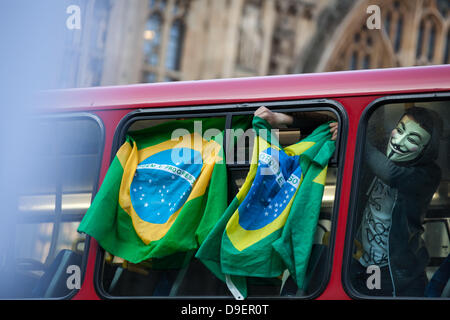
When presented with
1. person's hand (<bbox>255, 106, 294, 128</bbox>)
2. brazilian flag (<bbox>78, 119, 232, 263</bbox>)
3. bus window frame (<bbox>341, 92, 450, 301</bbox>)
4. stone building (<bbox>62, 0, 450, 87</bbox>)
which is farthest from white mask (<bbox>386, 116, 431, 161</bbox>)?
stone building (<bbox>62, 0, 450, 87</bbox>)

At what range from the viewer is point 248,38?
17.2m

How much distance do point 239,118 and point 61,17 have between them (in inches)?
87.5

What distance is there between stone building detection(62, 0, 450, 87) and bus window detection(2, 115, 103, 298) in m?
9.73

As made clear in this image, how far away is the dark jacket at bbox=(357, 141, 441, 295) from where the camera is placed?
3557 millimetres

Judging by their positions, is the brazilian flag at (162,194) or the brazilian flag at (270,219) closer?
the brazilian flag at (270,219)

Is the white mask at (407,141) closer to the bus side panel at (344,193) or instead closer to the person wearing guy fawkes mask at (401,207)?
the person wearing guy fawkes mask at (401,207)

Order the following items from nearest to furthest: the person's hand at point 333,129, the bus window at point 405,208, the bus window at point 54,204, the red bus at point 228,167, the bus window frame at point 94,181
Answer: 1. the bus window at point 405,208
2. the red bus at point 228,167
3. the person's hand at point 333,129
4. the bus window frame at point 94,181
5. the bus window at point 54,204

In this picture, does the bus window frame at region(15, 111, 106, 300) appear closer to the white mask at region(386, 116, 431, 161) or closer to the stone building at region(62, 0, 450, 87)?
the white mask at region(386, 116, 431, 161)

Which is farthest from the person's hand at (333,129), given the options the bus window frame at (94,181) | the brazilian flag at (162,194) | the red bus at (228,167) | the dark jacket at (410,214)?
the bus window frame at (94,181)

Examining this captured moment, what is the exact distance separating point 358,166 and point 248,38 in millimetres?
13723

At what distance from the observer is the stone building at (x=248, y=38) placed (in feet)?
50.5
